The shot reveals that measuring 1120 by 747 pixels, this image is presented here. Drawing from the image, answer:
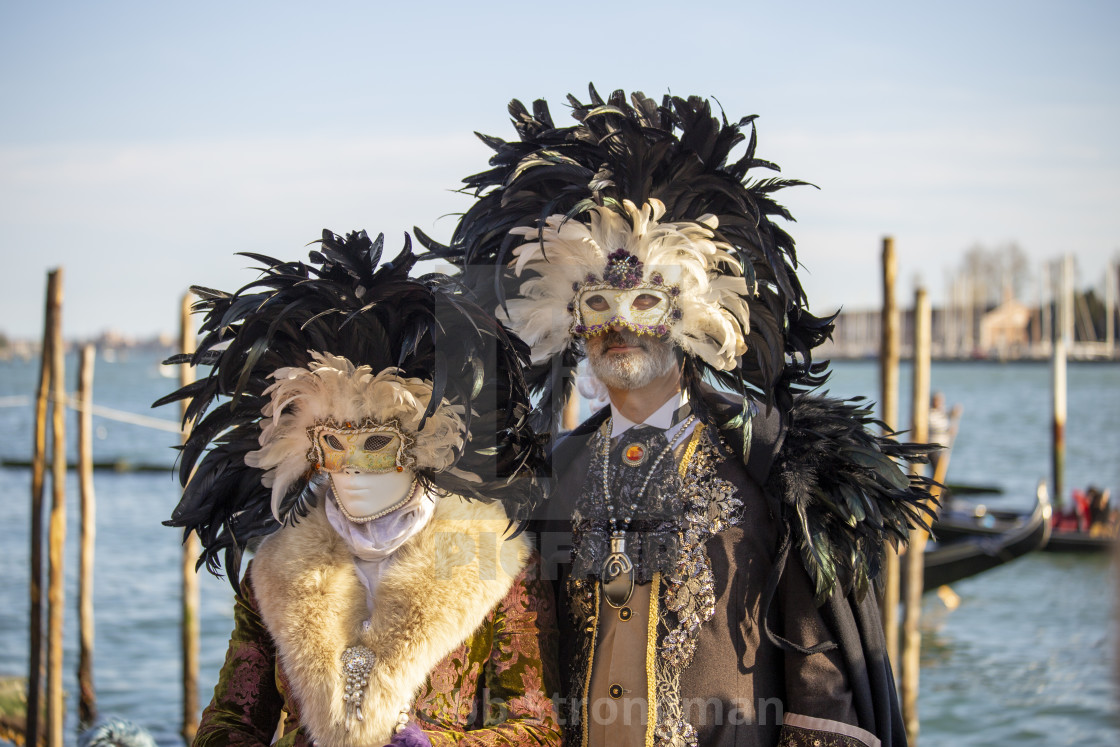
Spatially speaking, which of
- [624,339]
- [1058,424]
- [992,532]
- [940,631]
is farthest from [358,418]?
[1058,424]

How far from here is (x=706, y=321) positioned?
272 cm

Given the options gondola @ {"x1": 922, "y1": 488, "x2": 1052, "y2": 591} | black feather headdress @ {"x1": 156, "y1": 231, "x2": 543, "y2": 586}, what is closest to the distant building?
gondola @ {"x1": 922, "y1": 488, "x2": 1052, "y2": 591}

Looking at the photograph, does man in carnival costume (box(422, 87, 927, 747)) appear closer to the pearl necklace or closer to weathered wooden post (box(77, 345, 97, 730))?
the pearl necklace

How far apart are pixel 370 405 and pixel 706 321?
869 millimetres

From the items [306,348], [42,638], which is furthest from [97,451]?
→ [306,348]

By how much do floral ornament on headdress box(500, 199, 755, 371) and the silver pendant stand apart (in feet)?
1.79

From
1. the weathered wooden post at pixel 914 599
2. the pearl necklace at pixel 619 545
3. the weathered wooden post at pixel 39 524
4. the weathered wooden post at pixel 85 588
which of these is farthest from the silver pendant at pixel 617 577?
the weathered wooden post at pixel 85 588

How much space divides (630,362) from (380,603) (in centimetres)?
85

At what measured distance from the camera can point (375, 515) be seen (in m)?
2.53

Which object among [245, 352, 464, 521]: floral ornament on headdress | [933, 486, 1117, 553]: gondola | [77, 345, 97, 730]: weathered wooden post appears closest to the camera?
[245, 352, 464, 521]: floral ornament on headdress

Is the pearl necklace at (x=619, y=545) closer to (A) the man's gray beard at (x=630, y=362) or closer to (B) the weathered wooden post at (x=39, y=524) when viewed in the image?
(A) the man's gray beard at (x=630, y=362)

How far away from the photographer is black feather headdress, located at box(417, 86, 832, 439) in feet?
8.99

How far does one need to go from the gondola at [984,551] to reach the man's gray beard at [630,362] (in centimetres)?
1221

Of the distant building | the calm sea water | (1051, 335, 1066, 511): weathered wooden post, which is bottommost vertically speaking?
the calm sea water
